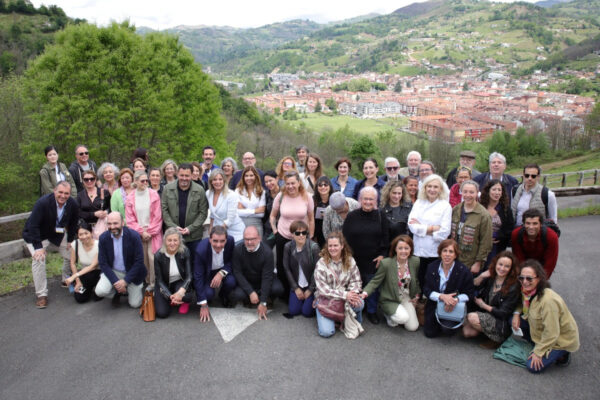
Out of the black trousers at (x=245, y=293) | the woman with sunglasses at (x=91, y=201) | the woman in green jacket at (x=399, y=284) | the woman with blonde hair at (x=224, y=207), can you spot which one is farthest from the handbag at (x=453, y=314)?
the woman with sunglasses at (x=91, y=201)

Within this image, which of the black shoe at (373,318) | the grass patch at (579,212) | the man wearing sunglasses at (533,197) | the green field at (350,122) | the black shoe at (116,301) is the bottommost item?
the green field at (350,122)

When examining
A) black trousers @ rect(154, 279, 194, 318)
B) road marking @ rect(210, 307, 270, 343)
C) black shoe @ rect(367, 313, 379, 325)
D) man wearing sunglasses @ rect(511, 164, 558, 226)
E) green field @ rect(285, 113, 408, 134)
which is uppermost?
man wearing sunglasses @ rect(511, 164, 558, 226)

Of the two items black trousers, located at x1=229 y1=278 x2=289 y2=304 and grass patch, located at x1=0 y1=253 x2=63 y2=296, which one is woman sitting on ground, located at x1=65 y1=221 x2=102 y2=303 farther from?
black trousers, located at x1=229 y1=278 x2=289 y2=304

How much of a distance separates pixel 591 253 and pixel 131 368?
8474 mm

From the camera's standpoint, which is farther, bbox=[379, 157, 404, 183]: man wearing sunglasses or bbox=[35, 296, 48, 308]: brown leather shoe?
bbox=[379, 157, 404, 183]: man wearing sunglasses

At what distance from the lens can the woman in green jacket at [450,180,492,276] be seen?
16.8ft

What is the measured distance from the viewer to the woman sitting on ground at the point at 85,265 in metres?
5.75

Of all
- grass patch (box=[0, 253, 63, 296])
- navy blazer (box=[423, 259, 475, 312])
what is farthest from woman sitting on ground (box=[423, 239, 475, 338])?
grass patch (box=[0, 253, 63, 296])

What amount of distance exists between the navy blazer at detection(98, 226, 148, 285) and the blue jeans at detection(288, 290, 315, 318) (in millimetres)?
2198

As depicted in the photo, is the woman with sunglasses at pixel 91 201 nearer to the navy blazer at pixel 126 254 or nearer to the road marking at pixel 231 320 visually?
the navy blazer at pixel 126 254

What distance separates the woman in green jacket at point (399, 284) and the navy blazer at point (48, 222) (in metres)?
4.55

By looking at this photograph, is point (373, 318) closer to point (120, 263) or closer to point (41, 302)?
point (120, 263)

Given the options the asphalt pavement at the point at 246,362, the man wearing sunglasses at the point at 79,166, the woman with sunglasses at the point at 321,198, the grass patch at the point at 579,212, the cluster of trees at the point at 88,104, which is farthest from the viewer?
the cluster of trees at the point at 88,104

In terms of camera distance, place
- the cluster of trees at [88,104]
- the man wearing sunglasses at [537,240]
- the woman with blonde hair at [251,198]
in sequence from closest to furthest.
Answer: the man wearing sunglasses at [537,240] < the woman with blonde hair at [251,198] < the cluster of trees at [88,104]
